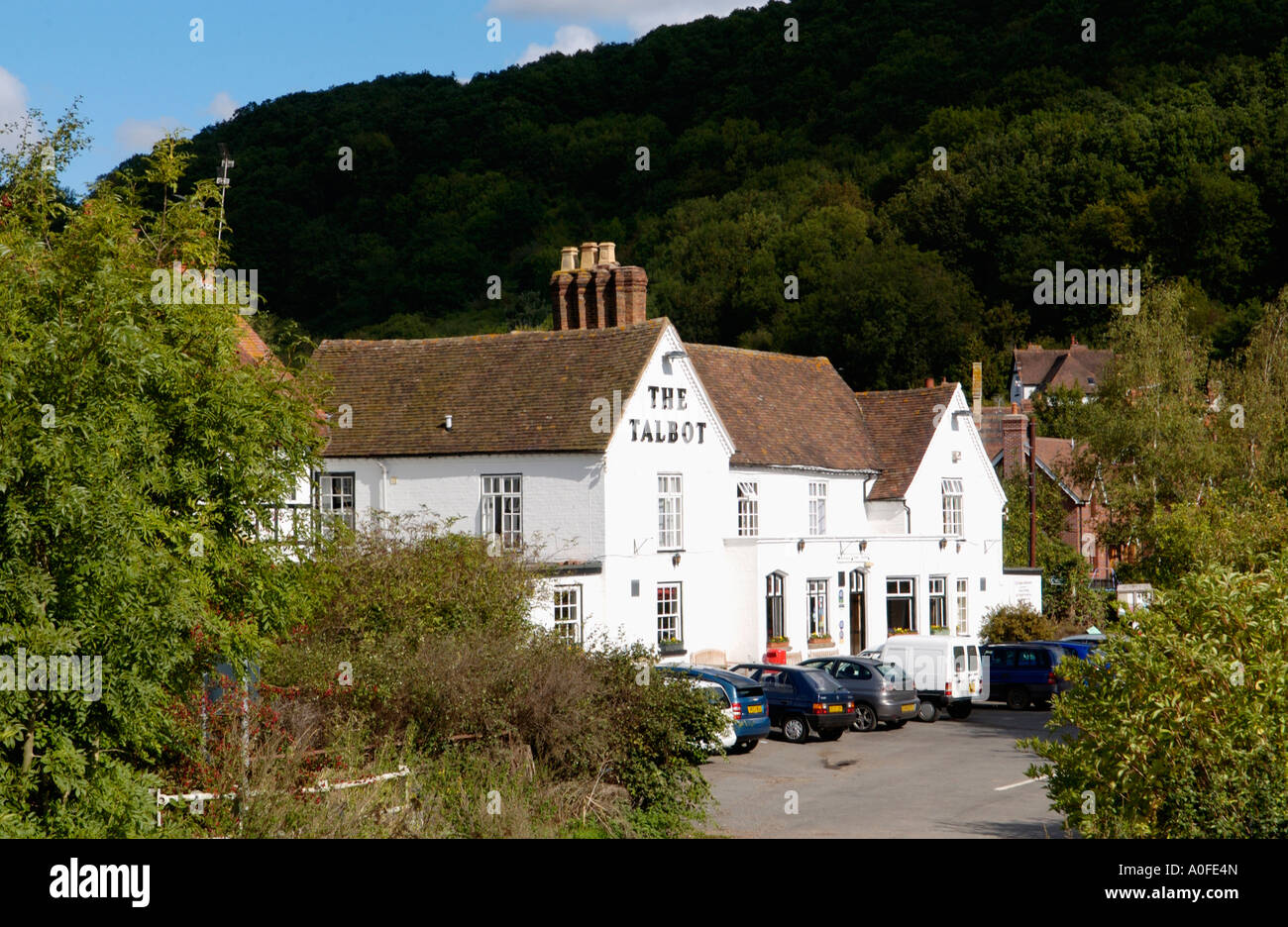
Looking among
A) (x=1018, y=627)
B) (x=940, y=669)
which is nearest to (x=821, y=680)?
(x=940, y=669)

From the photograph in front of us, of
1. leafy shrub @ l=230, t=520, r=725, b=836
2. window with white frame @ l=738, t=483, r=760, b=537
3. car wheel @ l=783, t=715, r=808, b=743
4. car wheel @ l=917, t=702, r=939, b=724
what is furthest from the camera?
window with white frame @ l=738, t=483, r=760, b=537

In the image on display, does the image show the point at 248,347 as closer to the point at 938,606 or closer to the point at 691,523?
the point at 691,523

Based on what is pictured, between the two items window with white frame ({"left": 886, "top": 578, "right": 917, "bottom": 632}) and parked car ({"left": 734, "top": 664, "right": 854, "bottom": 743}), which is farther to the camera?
window with white frame ({"left": 886, "top": 578, "right": 917, "bottom": 632})

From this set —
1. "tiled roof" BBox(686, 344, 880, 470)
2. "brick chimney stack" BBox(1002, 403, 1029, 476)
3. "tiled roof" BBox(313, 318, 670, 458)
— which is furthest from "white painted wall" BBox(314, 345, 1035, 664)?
"brick chimney stack" BBox(1002, 403, 1029, 476)

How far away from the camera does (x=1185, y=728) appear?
12.6 m

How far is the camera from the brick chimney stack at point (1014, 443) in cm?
5247

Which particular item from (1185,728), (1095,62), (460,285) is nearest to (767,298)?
(460,285)

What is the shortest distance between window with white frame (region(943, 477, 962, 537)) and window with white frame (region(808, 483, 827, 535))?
5.13 meters

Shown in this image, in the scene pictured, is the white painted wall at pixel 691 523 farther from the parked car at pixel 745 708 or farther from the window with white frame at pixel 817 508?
the parked car at pixel 745 708

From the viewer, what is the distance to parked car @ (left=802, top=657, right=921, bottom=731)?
97.6 ft

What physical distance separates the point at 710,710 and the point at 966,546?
2669 centimetres

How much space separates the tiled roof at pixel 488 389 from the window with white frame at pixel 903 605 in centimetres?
1207

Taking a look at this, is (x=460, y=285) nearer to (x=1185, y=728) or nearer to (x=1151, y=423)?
(x=1151, y=423)

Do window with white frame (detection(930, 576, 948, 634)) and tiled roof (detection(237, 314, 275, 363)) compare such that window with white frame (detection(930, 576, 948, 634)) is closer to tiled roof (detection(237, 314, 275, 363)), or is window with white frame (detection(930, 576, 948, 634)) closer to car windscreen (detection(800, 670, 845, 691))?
car windscreen (detection(800, 670, 845, 691))
